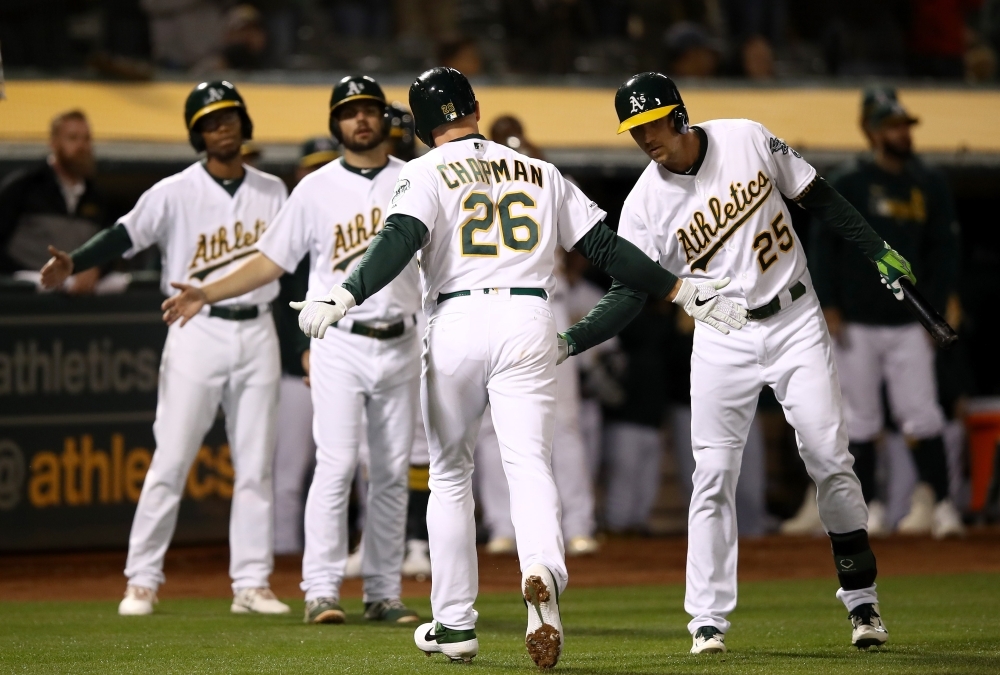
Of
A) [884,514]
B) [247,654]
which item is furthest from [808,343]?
[884,514]

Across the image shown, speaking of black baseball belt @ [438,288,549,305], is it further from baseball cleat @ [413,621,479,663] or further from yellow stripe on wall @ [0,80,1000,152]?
yellow stripe on wall @ [0,80,1000,152]

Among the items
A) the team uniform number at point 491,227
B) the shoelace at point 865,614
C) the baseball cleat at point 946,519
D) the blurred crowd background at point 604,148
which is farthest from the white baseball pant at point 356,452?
the baseball cleat at point 946,519

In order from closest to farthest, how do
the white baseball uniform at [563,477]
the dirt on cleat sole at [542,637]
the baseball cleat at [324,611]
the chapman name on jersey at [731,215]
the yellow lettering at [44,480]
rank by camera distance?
the dirt on cleat sole at [542,637] < the chapman name on jersey at [731,215] < the baseball cleat at [324,611] < the yellow lettering at [44,480] < the white baseball uniform at [563,477]

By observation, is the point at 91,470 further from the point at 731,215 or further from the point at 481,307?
the point at 731,215

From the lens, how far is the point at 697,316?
5188mm

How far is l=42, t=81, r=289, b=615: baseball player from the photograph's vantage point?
7.21 metres

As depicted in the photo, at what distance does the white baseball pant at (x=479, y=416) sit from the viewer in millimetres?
5020

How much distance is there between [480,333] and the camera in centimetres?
504

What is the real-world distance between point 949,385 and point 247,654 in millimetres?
7857

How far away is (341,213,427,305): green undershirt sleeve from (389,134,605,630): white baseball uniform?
0.05m

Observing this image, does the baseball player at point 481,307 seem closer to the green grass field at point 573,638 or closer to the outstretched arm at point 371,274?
the outstretched arm at point 371,274

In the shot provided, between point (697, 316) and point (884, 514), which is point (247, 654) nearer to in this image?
point (697, 316)

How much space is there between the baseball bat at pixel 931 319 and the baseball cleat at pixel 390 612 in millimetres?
2559

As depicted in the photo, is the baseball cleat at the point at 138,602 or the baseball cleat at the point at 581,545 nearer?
the baseball cleat at the point at 138,602
